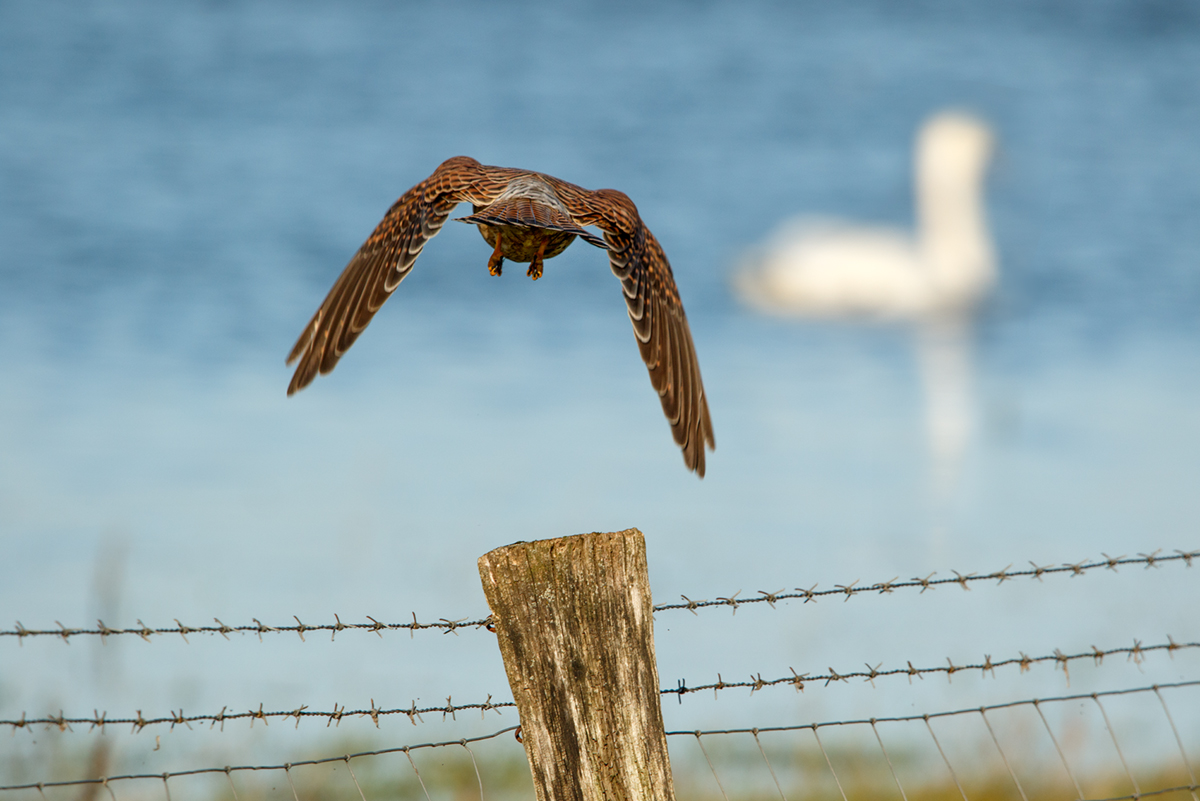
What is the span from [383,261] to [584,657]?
2.39m

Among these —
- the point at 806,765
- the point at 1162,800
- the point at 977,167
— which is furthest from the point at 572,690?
the point at 977,167

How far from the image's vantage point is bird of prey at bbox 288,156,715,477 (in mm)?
4219

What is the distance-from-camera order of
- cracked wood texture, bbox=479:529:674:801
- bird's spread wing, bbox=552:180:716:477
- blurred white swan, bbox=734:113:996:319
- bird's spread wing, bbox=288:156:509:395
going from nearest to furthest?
cracked wood texture, bbox=479:529:674:801 < bird's spread wing, bbox=288:156:509:395 < bird's spread wing, bbox=552:180:716:477 < blurred white swan, bbox=734:113:996:319

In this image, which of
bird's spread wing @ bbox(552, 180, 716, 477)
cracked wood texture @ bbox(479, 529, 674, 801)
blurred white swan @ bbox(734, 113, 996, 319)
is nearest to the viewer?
cracked wood texture @ bbox(479, 529, 674, 801)

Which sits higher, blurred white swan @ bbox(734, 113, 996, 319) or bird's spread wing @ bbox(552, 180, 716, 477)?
blurred white swan @ bbox(734, 113, 996, 319)

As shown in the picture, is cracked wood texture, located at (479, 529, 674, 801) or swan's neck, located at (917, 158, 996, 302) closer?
cracked wood texture, located at (479, 529, 674, 801)

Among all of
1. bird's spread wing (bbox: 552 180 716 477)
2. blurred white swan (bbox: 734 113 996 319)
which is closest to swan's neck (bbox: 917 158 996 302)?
blurred white swan (bbox: 734 113 996 319)

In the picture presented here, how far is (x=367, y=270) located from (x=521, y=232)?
0.68 m

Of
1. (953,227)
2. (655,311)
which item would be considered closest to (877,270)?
(953,227)

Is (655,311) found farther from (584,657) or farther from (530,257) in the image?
(584,657)

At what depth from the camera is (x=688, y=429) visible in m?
4.38

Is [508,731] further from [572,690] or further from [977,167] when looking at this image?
[977,167]

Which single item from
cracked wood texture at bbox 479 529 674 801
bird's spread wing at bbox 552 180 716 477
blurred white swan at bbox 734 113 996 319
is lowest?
cracked wood texture at bbox 479 529 674 801

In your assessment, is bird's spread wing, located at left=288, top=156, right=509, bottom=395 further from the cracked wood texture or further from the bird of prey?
the cracked wood texture
